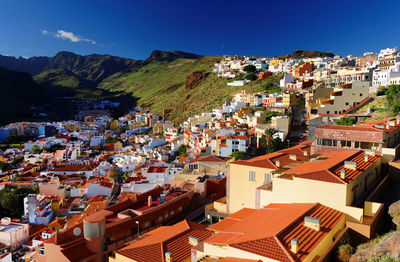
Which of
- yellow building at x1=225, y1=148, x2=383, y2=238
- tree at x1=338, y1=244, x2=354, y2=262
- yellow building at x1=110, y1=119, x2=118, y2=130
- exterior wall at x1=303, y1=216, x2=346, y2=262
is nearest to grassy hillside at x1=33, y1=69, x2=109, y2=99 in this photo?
yellow building at x1=110, y1=119, x2=118, y2=130

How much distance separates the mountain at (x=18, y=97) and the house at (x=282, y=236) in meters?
111

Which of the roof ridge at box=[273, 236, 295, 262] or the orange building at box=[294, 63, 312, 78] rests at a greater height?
the orange building at box=[294, 63, 312, 78]

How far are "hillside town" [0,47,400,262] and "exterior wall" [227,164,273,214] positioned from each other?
6 cm

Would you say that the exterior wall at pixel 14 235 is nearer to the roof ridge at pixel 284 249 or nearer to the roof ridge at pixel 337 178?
the roof ridge at pixel 284 249

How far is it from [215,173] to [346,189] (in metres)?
17.1

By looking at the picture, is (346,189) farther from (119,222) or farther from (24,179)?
(24,179)

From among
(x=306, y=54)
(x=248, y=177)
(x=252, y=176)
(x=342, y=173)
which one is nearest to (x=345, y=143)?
(x=252, y=176)

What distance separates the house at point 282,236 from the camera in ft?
23.9

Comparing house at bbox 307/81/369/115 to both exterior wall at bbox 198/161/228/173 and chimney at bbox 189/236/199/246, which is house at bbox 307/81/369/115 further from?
chimney at bbox 189/236/199/246

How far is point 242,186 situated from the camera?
15.5 meters

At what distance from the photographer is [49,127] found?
3349 inches

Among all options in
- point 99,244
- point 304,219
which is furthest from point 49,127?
point 304,219

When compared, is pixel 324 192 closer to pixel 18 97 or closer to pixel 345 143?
pixel 345 143

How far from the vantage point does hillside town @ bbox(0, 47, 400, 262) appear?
8734 mm
